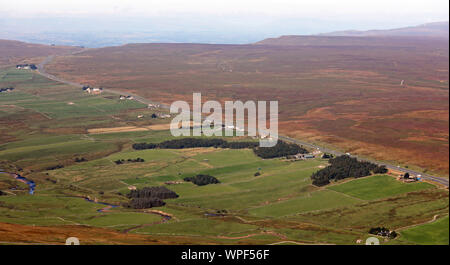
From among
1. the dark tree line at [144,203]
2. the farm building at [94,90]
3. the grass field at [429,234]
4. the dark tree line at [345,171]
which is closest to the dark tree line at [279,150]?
the dark tree line at [345,171]

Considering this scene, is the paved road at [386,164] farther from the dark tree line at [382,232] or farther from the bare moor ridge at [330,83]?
the dark tree line at [382,232]

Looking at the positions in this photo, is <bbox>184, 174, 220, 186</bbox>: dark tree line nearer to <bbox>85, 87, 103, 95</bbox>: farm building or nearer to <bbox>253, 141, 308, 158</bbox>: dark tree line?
<bbox>253, 141, 308, 158</bbox>: dark tree line

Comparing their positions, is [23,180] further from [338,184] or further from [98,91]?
[98,91]

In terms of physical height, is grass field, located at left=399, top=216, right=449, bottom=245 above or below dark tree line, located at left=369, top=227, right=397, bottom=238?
above

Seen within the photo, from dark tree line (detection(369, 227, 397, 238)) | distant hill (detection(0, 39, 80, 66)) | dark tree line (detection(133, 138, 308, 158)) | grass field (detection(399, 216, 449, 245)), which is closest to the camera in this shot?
grass field (detection(399, 216, 449, 245))

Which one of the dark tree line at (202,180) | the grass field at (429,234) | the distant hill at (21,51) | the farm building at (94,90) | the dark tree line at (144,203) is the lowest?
the dark tree line at (202,180)

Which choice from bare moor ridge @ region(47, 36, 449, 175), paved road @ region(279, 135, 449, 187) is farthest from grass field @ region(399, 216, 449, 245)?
bare moor ridge @ region(47, 36, 449, 175)

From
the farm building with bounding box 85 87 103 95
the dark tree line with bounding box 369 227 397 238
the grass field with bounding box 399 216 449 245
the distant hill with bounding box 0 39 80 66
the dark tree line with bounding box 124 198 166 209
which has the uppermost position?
the distant hill with bounding box 0 39 80 66

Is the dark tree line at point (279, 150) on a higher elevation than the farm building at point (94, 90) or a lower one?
lower
